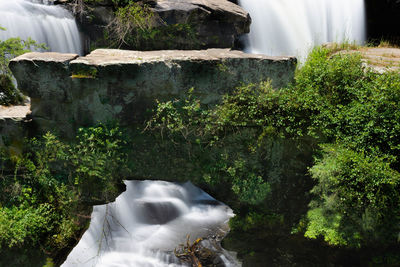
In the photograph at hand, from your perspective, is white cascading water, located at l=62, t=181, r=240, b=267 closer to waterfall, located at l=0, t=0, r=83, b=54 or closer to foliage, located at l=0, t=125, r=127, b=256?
foliage, located at l=0, t=125, r=127, b=256

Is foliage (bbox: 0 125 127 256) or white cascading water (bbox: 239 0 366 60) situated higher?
white cascading water (bbox: 239 0 366 60)

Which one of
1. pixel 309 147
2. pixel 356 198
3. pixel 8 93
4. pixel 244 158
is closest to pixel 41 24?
pixel 8 93

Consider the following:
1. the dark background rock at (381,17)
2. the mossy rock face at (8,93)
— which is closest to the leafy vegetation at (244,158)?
the mossy rock face at (8,93)

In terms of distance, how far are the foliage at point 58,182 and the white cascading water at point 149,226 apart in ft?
2.48

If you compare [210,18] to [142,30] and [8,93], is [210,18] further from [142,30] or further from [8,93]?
[8,93]

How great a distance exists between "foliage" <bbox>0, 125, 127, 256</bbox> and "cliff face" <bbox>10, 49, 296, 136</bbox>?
1.04 feet

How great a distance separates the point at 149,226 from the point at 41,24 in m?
5.40

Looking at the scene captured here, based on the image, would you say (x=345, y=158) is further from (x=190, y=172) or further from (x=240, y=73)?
(x=190, y=172)

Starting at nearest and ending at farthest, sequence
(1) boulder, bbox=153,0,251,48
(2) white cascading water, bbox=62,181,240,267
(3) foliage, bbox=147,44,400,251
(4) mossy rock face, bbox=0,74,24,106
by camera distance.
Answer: (3) foliage, bbox=147,44,400,251 < (4) mossy rock face, bbox=0,74,24,106 < (2) white cascading water, bbox=62,181,240,267 < (1) boulder, bbox=153,0,251,48

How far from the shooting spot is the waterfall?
738cm

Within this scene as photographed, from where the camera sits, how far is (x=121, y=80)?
531cm

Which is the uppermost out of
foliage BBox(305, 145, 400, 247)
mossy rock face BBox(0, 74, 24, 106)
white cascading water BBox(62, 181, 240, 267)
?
mossy rock face BBox(0, 74, 24, 106)

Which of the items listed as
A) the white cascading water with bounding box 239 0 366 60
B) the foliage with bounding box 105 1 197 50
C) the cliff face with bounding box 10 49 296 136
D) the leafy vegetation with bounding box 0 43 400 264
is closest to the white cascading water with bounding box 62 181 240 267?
the leafy vegetation with bounding box 0 43 400 264

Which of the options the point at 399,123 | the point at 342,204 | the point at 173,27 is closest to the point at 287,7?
the point at 173,27
